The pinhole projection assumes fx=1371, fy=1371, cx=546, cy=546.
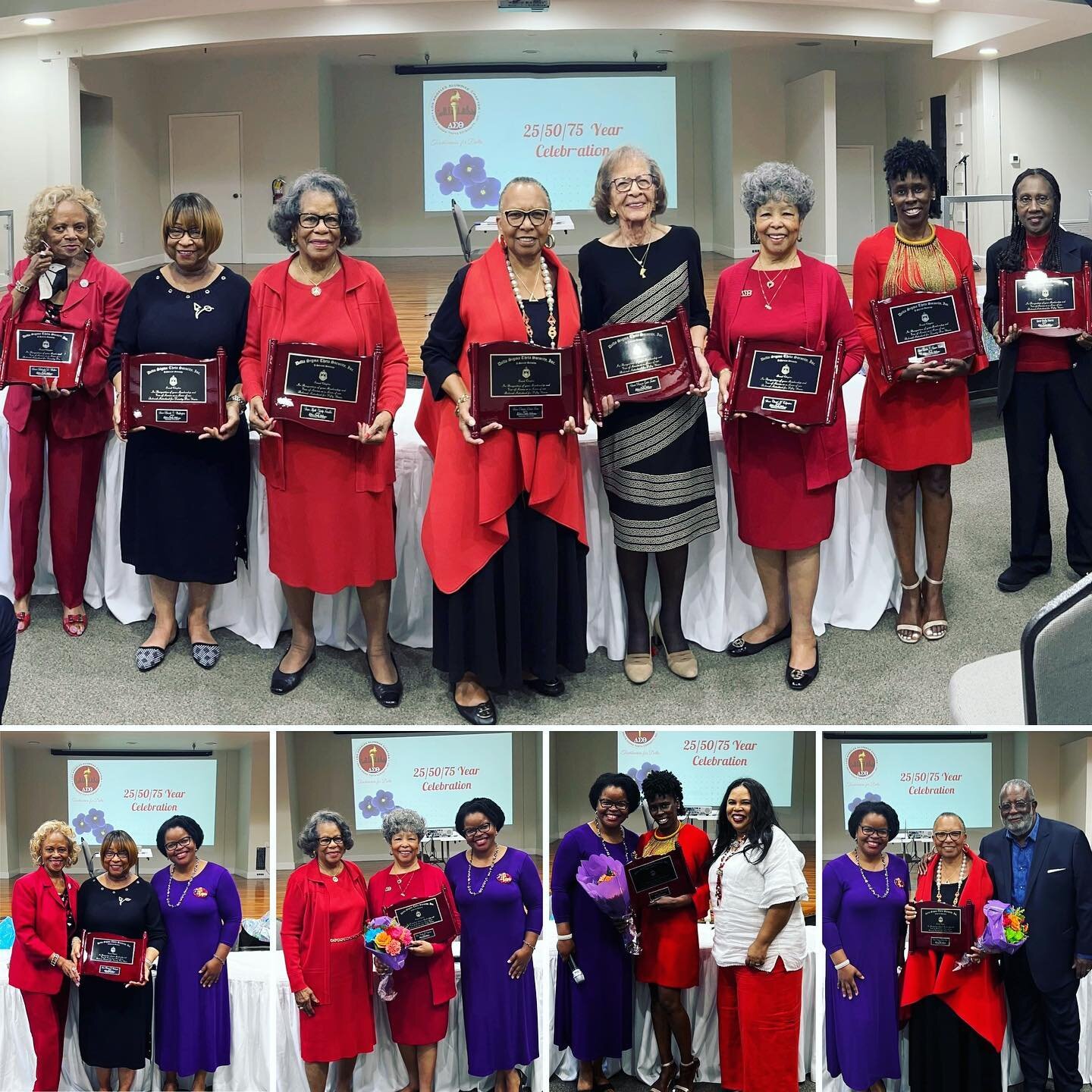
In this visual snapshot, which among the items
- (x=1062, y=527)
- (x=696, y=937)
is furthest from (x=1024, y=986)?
(x=1062, y=527)

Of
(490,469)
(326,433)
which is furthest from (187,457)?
(490,469)

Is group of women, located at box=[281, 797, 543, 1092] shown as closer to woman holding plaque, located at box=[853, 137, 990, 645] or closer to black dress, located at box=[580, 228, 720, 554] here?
black dress, located at box=[580, 228, 720, 554]

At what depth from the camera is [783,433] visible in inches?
148

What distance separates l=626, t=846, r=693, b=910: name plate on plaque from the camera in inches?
111

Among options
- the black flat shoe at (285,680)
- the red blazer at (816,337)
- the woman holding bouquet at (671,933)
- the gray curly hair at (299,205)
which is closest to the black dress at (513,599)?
the gray curly hair at (299,205)

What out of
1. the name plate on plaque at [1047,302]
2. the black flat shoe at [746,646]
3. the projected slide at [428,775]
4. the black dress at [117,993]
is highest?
the name plate on plaque at [1047,302]

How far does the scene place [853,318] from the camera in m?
3.73

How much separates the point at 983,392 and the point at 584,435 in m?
3.55

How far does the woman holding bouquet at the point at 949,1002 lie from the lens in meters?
2.46

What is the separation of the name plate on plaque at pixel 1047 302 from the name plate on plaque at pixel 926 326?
42 centimetres

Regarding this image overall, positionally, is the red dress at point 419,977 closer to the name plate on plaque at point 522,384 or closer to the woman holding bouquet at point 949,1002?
the woman holding bouquet at point 949,1002

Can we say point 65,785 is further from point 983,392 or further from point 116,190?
point 116,190

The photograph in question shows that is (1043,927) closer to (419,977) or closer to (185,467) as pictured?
(419,977)

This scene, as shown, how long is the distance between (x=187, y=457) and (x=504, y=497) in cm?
94
